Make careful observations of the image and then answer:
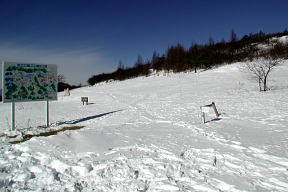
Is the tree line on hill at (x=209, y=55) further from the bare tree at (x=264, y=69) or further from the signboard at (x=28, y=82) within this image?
the signboard at (x=28, y=82)

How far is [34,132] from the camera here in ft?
28.1

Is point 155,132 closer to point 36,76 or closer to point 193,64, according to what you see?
point 36,76

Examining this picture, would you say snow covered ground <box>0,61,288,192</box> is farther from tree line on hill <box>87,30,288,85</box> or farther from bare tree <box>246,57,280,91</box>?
tree line on hill <box>87,30,288,85</box>

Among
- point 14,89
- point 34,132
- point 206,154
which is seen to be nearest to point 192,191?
point 206,154

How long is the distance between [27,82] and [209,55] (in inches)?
2042

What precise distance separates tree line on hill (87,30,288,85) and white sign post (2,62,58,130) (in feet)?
128

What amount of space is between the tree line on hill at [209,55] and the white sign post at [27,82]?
1541 inches

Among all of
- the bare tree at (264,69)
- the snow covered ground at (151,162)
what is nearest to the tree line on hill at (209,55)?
the bare tree at (264,69)

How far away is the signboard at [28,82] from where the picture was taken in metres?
9.16

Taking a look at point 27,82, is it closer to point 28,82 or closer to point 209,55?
point 28,82

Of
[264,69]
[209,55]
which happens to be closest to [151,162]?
[264,69]

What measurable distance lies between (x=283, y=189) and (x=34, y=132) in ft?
28.5

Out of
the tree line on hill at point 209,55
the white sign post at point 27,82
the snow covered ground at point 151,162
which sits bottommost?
the snow covered ground at point 151,162

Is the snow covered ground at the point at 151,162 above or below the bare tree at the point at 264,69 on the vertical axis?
below
